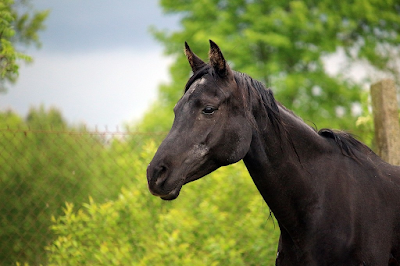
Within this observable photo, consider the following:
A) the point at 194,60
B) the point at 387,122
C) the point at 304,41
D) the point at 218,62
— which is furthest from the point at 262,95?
the point at 304,41

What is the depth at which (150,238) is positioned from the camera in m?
4.45

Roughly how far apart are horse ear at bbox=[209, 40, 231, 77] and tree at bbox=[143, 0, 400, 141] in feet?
40.8

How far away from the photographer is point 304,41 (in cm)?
1594

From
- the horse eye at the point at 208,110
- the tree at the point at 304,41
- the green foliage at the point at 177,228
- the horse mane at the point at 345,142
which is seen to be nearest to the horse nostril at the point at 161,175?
the horse eye at the point at 208,110

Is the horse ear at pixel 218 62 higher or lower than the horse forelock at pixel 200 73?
higher

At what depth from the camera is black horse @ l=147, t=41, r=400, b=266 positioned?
2.38 meters

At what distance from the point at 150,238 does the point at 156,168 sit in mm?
2418

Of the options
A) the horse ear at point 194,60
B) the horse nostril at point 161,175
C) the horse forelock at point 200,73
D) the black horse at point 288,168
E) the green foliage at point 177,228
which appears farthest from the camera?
the green foliage at point 177,228

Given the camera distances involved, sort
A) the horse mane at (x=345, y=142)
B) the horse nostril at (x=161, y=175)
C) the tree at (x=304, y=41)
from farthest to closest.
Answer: the tree at (x=304, y=41)
the horse mane at (x=345, y=142)
the horse nostril at (x=161, y=175)

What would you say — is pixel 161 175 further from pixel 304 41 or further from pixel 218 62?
pixel 304 41

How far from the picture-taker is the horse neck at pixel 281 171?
2.54 m

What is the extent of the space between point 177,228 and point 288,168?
2.13 metres

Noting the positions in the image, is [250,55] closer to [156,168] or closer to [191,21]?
[191,21]

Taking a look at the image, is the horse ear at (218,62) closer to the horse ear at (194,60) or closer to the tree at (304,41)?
the horse ear at (194,60)
